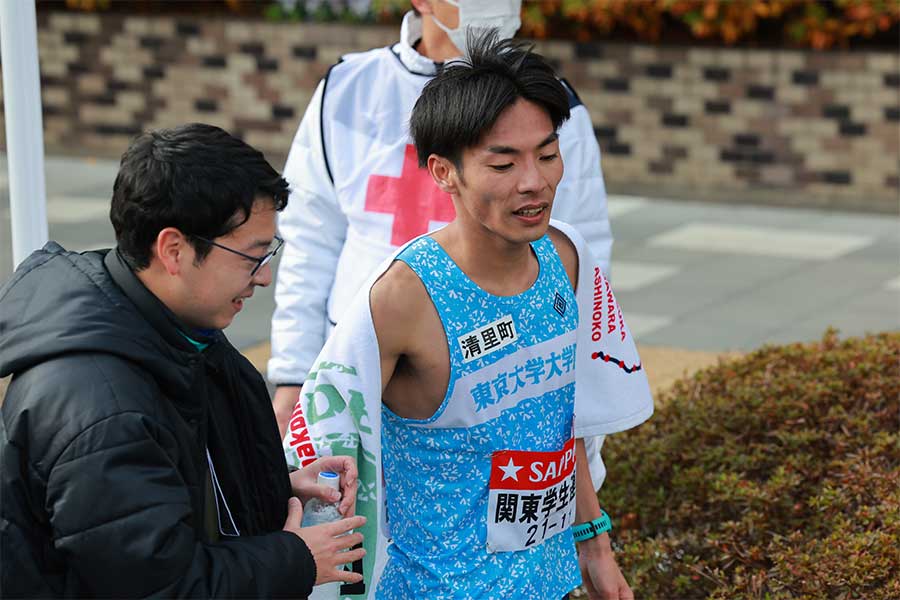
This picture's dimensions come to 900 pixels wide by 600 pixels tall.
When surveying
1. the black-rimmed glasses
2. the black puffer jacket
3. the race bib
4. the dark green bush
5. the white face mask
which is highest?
the white face mask

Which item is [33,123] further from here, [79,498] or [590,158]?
[79,498]

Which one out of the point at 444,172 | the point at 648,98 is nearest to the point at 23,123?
the point at 444,172

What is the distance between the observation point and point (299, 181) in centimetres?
368

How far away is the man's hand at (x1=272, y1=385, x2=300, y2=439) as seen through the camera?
3523mm

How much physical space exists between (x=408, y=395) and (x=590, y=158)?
1126 millimetres

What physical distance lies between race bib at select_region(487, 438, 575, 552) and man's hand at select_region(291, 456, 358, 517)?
263 mm

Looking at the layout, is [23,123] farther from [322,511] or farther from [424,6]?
[322,511]

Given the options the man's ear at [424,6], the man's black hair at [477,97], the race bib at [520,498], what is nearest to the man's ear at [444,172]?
the man's black hair at [477,97]

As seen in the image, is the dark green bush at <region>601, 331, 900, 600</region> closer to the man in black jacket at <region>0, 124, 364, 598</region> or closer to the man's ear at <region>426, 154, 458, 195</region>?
the man's ear at <region>426, 154, 458, 195</region>

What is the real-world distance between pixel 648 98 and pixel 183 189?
9.45 metres

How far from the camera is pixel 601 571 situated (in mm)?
2951

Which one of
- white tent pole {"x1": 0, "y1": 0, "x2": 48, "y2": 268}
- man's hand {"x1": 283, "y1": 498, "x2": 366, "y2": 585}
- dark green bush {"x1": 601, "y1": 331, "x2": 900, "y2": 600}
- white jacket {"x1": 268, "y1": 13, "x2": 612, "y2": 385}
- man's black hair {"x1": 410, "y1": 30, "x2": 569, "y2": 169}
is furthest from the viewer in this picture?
dark green bush {"x1": 601, "y1": 331, "x2": 900, "y2": 600}

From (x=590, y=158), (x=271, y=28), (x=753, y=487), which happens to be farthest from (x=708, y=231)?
(x=590, y=158)

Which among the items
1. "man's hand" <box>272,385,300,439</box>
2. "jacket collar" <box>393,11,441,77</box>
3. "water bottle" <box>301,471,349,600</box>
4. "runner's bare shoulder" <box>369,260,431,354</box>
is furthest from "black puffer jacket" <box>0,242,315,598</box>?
"jacket collar" <box>393,11,441,77</box>
